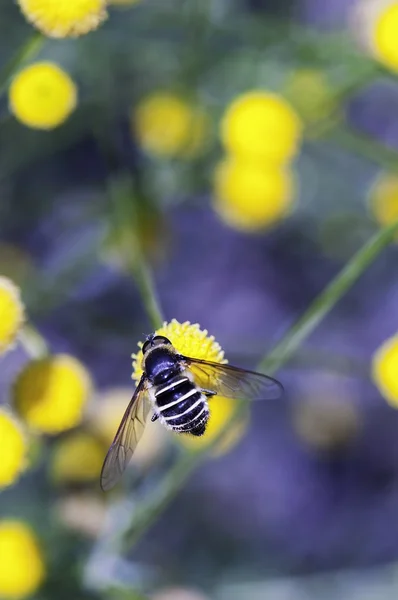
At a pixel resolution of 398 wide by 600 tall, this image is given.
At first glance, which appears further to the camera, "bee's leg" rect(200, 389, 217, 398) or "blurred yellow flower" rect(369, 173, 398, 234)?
"blurred yellow flower" rect(369, 173, 398, 234)

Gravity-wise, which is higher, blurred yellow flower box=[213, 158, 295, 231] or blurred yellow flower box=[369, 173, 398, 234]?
blurred yellow flower box=[369, 173, 398, 234]

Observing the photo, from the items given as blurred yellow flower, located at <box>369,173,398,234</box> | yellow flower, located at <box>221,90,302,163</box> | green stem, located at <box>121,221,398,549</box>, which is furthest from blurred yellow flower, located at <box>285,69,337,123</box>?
green stem, located at <box>121,221,398,549</box>

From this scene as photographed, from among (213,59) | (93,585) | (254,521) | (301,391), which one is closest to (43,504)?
(93,585)

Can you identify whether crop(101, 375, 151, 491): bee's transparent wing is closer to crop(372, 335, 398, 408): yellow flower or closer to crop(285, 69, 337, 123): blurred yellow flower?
crop(372, 335, 398, 408): yellow flower

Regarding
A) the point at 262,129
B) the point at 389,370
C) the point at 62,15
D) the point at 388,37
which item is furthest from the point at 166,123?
the point at 389,370

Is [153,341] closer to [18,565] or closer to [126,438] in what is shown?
[126,438]

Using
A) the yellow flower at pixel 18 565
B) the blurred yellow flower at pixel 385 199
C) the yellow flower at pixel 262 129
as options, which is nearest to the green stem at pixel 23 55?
the yellow flower at pixel 262 129
